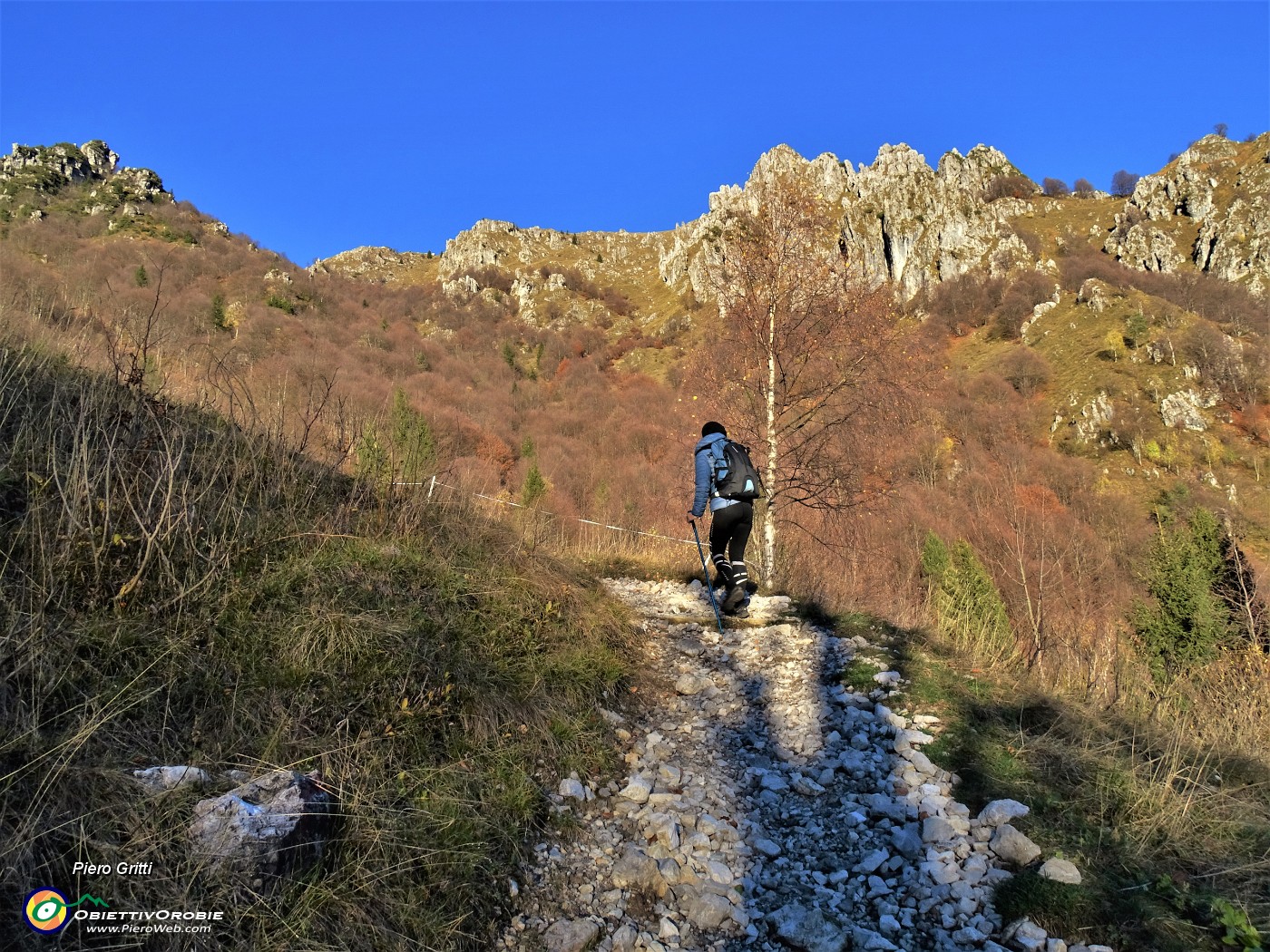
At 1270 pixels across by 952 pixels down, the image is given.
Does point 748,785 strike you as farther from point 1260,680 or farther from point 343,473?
point 1260,680

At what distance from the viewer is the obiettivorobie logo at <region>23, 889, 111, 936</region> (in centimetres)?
193

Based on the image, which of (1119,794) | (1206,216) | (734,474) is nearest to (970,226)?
(1206,216)

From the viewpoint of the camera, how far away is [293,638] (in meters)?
3.64

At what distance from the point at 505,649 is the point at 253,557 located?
1849 millimetres

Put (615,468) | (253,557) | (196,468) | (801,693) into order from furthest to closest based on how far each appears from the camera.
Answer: (615,468) → (801,693) → (196,468) → (253,557)

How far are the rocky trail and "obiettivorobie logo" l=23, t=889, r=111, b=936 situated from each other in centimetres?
159

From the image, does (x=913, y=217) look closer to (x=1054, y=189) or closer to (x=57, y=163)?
(x=1054, y=189)

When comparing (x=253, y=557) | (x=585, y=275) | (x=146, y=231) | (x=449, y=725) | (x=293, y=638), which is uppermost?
(x=585, y=275)

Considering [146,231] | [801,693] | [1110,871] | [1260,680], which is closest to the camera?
[1110,871]

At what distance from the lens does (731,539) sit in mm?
7609

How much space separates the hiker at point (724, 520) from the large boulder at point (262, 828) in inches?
204

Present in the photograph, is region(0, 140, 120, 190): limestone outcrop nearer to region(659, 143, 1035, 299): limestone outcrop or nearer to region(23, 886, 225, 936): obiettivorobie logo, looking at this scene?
region(659, 143, 1035, 299): limestone outcrop

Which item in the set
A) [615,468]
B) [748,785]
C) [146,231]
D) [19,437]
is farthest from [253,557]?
[146,231]

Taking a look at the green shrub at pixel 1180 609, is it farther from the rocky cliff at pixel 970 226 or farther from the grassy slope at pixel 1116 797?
the rocky cliff at pixel 970 226
